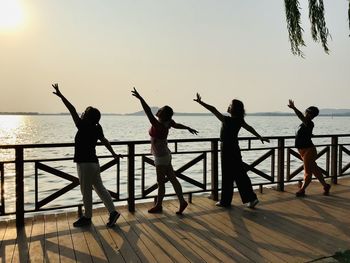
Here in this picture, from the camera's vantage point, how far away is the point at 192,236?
185 inches

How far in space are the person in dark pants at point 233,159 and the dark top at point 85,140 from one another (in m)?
2.03

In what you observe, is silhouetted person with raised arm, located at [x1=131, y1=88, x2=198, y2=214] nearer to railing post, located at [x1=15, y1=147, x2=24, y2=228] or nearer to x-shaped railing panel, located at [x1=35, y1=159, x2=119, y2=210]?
x-shaped railing panel, located at [x1=35, y1=159, x2=119, y2=210]

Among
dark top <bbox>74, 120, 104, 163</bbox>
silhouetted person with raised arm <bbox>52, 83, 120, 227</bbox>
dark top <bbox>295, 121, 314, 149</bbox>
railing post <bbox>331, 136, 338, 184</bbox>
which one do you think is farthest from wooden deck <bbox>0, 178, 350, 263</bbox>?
railing post <bbox>331, 136, 338, 184</bbox>

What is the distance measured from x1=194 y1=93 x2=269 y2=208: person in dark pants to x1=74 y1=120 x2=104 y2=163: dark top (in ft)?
6.65

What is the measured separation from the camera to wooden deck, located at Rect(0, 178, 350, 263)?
407 cm

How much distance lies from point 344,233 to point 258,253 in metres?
1.52

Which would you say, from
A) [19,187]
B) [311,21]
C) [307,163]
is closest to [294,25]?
[311,21]

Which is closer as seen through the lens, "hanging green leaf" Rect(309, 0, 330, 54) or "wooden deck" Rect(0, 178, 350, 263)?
"wooden deck" Rect(0, 178, 350, 263)

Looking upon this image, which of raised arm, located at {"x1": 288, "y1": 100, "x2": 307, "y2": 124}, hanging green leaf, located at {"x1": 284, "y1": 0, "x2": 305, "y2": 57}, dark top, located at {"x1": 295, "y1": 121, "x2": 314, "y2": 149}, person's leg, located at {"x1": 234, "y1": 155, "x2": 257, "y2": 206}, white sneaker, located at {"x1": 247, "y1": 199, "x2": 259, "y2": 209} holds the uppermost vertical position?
hanging green leaf, located at {"x1": 284, "y1": 0, "x2": 305, "y2": 57}

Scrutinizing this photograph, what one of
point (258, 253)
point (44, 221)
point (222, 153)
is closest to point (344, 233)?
point (258, 253)

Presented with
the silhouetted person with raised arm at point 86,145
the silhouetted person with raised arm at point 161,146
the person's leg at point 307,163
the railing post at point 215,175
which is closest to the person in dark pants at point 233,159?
the railing post at point 215,175

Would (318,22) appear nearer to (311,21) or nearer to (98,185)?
(311,21)

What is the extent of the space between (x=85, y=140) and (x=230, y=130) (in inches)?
93.0

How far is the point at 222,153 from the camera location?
20.1 ft
